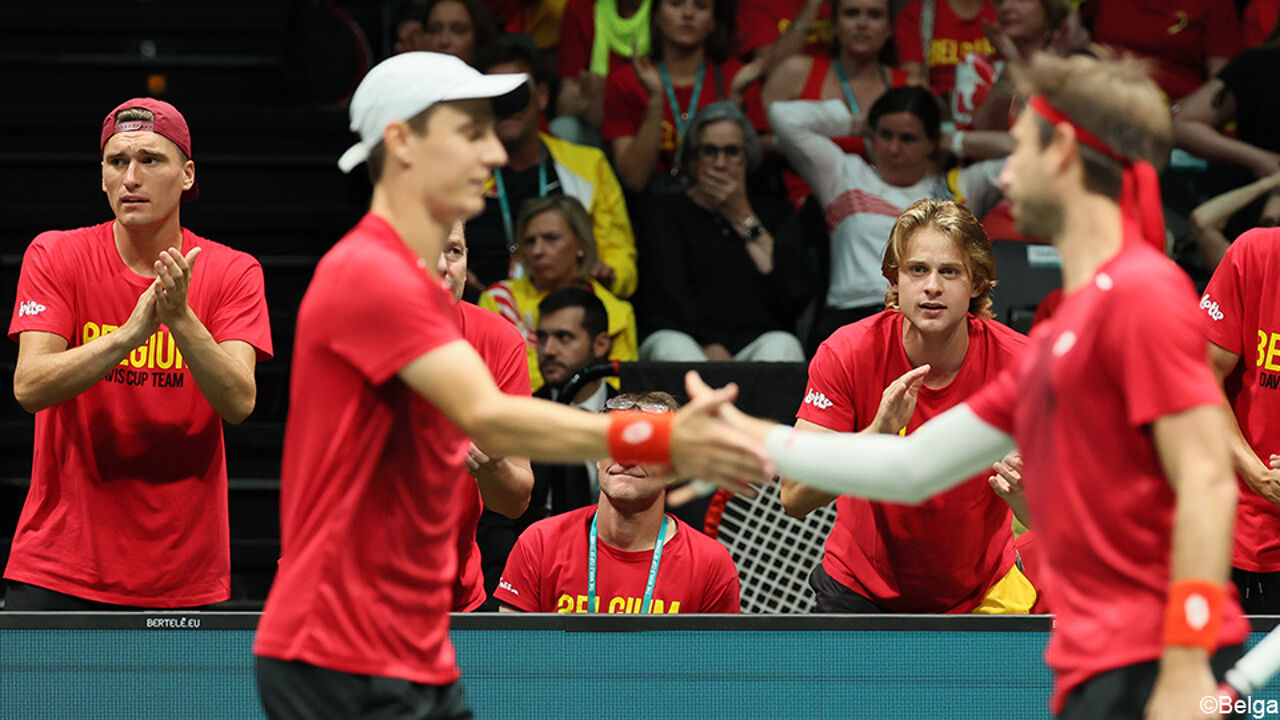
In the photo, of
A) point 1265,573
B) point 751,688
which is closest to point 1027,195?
point 751,688

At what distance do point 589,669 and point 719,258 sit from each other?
10.5 ft

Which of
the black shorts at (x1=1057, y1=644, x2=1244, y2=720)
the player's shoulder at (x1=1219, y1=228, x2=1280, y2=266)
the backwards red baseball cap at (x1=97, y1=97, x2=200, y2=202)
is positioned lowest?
the black shorts at (x1=1057, y1=644, x2=1244, y2=720)

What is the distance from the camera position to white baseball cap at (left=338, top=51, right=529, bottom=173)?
9.29ft

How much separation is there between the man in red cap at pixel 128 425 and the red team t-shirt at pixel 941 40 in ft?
14.5

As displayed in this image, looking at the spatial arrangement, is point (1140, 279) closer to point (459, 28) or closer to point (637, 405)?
point (637, 405)

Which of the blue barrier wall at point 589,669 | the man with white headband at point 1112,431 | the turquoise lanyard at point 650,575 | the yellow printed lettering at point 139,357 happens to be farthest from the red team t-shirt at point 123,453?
the man with white headband at point 1112,431

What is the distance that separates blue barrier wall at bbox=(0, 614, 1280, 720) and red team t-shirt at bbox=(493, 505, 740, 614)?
2.67 ft

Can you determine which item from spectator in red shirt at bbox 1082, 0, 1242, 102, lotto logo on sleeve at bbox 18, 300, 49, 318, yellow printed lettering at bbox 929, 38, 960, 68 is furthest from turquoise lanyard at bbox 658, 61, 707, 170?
lotto logo on sleeve at bbox 18, 300, 49, 318

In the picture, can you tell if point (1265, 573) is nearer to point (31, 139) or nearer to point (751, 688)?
point (751, 688)

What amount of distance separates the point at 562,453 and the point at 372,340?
0.40 metres

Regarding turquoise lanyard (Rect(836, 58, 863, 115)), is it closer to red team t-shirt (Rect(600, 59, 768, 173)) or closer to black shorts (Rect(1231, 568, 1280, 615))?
red team t-shirt (Rect(600, 59, 768, 173))

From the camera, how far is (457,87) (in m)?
2.85

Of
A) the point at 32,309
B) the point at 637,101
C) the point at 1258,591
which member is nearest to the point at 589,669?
the point at 32,309

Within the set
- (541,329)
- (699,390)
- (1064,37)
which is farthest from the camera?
(1064,37)
